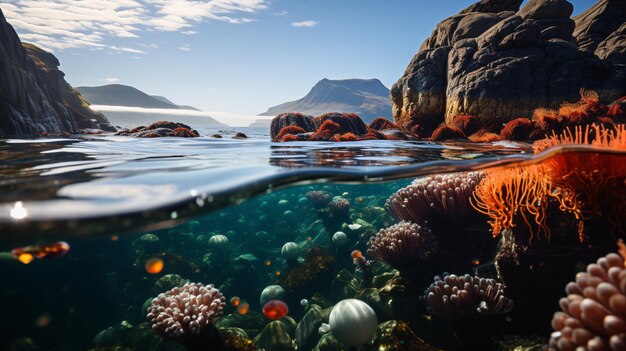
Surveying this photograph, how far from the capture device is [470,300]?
402 cm

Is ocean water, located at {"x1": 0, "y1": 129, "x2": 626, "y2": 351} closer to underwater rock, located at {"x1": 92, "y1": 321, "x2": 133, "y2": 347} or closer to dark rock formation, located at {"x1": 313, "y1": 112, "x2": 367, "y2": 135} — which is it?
underwater rock, located at {"x1": 92, "y1": 321, "x2": 133, "y2": 347}

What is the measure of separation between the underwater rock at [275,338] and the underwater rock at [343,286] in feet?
5.48

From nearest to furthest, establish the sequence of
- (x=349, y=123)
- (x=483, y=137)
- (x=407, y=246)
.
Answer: (x=407, y=246) < (x=483, y=137) < (x=349, y=123)

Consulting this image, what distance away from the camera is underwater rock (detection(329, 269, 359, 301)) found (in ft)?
24.1

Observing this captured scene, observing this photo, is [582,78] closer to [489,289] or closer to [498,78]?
[498,78]

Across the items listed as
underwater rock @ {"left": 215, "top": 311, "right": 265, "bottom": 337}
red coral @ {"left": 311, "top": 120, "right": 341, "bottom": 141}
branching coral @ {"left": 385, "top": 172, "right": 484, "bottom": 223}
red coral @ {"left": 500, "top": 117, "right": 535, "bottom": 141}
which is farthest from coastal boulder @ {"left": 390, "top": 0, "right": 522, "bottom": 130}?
underwater rock @ {"left": 215, "top": 311, "right": 265, "bottom": 337}

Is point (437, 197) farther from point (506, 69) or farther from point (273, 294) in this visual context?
point (506, 69)

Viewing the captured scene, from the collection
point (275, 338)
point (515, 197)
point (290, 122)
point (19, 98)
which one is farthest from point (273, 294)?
point (19, 98)

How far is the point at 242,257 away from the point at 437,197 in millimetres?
7981

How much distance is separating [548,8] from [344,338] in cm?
A: 1665

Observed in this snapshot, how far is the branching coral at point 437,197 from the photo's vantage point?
5133mm

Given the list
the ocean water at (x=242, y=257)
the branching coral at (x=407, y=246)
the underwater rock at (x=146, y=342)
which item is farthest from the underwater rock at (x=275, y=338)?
the branching coral at (x=407, y=246)

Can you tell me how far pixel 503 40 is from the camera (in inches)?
443

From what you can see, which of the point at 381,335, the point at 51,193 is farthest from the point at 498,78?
the point at 51,193
